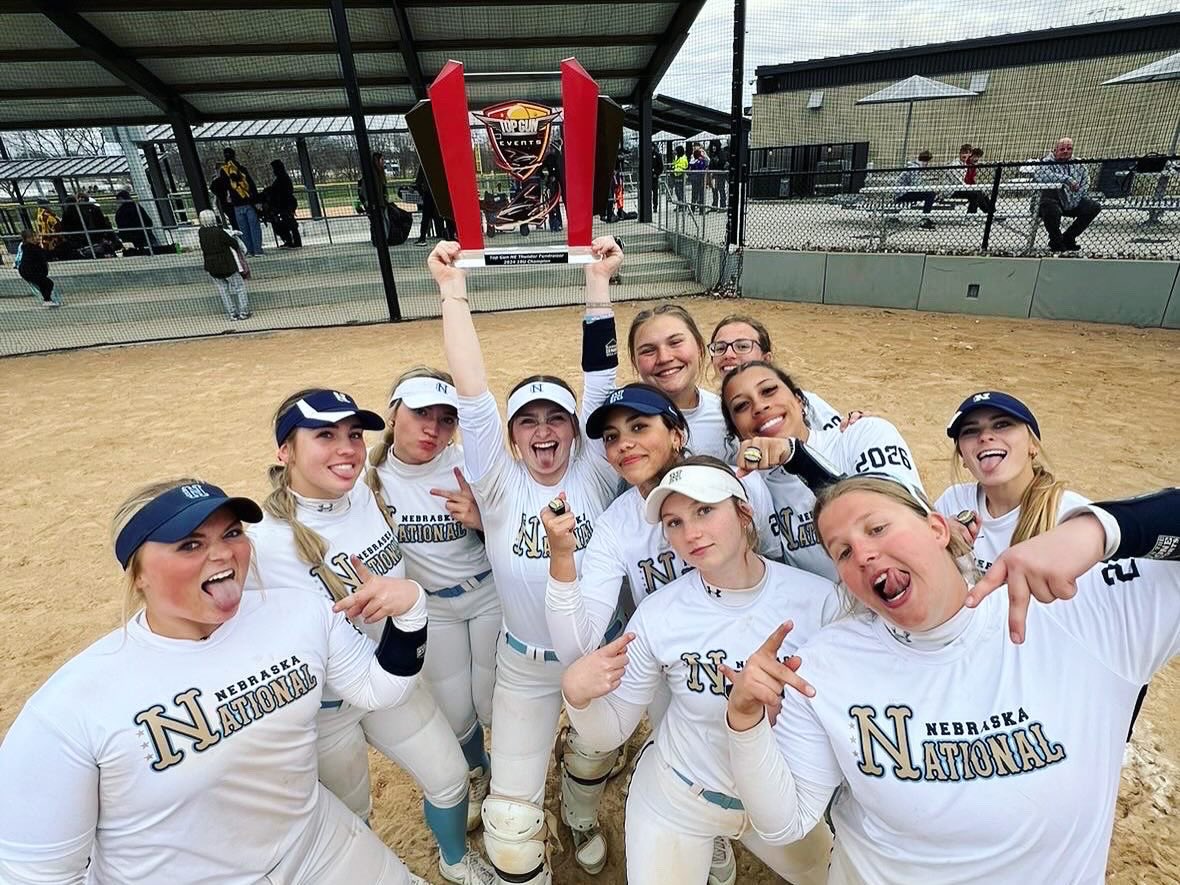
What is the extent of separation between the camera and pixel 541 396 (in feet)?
7.43

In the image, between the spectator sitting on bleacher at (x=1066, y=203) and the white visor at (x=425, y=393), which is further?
the spectator sitting on bleacher at (x=1066, y=203)

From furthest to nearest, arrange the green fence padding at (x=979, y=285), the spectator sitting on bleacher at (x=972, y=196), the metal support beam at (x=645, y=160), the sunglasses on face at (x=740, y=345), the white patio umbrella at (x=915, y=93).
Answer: the metal support beam at (x=645, y=160), the white patio umbrella at (x=915, y=93), the spectator sitting on bleacher at (x=972, y=196), the green fence padding at (x=979, y=285), the sunglasses on face at (x=740, y=345)

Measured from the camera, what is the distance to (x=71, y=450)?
21.3 feet

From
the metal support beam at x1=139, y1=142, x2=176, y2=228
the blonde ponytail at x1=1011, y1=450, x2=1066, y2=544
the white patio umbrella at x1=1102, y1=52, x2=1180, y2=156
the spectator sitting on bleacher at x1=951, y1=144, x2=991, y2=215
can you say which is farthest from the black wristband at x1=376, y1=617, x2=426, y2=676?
the metal support beam at x1=139, y1=142, x2=176, y2=228

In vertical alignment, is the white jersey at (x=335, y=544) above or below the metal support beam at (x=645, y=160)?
below

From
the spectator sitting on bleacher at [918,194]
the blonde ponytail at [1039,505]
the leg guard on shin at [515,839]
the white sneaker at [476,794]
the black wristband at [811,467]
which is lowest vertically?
the white sneaker at [476,794]

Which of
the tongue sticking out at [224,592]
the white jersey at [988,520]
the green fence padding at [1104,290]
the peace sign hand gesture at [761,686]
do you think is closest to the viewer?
the peace sign hand gesture at [761,686]

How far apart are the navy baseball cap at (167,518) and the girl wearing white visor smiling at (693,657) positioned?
1073 millimetres

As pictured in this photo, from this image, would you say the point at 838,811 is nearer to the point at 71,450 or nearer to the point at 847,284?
the point at 71,450

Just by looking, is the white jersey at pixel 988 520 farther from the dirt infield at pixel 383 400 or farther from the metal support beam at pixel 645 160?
the metal support beam at pixel 645 160

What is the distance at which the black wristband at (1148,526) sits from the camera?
4.25ft

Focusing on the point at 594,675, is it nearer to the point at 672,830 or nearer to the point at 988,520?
the point at 672,830

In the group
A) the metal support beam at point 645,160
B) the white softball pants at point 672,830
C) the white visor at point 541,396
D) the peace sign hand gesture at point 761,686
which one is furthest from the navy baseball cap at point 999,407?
the metal support beam at point 645,160

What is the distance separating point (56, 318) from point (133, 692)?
45.8 ft
